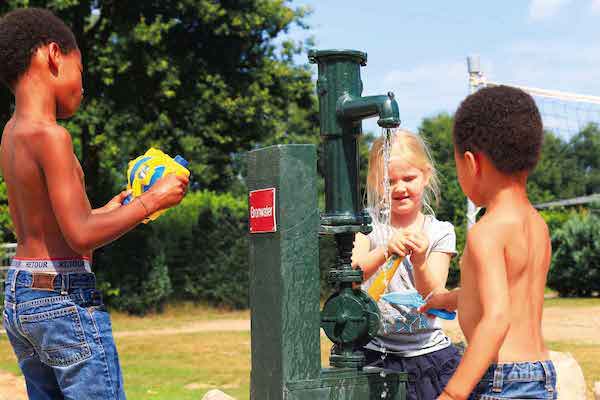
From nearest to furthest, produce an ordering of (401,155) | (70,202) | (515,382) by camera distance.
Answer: (515,382) < (70,202) < (401,155)

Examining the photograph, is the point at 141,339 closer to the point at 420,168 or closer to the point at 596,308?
the point at 596,308

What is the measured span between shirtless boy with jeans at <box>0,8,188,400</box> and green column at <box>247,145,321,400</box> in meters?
0.34

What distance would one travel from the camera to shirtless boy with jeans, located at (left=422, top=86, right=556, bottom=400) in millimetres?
2105

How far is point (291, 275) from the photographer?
95.4 inches

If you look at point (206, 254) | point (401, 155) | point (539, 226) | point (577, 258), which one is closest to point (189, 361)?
point (401, 155)

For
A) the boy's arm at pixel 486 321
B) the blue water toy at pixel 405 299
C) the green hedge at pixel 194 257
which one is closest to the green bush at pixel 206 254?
the green hedge at pixel 194 257

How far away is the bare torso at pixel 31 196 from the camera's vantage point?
2.38 metres

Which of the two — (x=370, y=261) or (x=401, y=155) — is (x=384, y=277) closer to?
(x=370, y=261)

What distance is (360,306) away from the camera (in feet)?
8.06

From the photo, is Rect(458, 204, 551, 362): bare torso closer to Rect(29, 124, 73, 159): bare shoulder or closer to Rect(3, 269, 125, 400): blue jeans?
Rect(3, 269, 125, 400): blue jeans

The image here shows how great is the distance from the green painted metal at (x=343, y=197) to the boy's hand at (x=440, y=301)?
0.24m

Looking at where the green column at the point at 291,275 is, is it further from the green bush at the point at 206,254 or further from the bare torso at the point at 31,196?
the green bush at the point at 206,254

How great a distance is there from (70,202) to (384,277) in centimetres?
106

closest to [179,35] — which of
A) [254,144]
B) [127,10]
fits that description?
[127,10]
